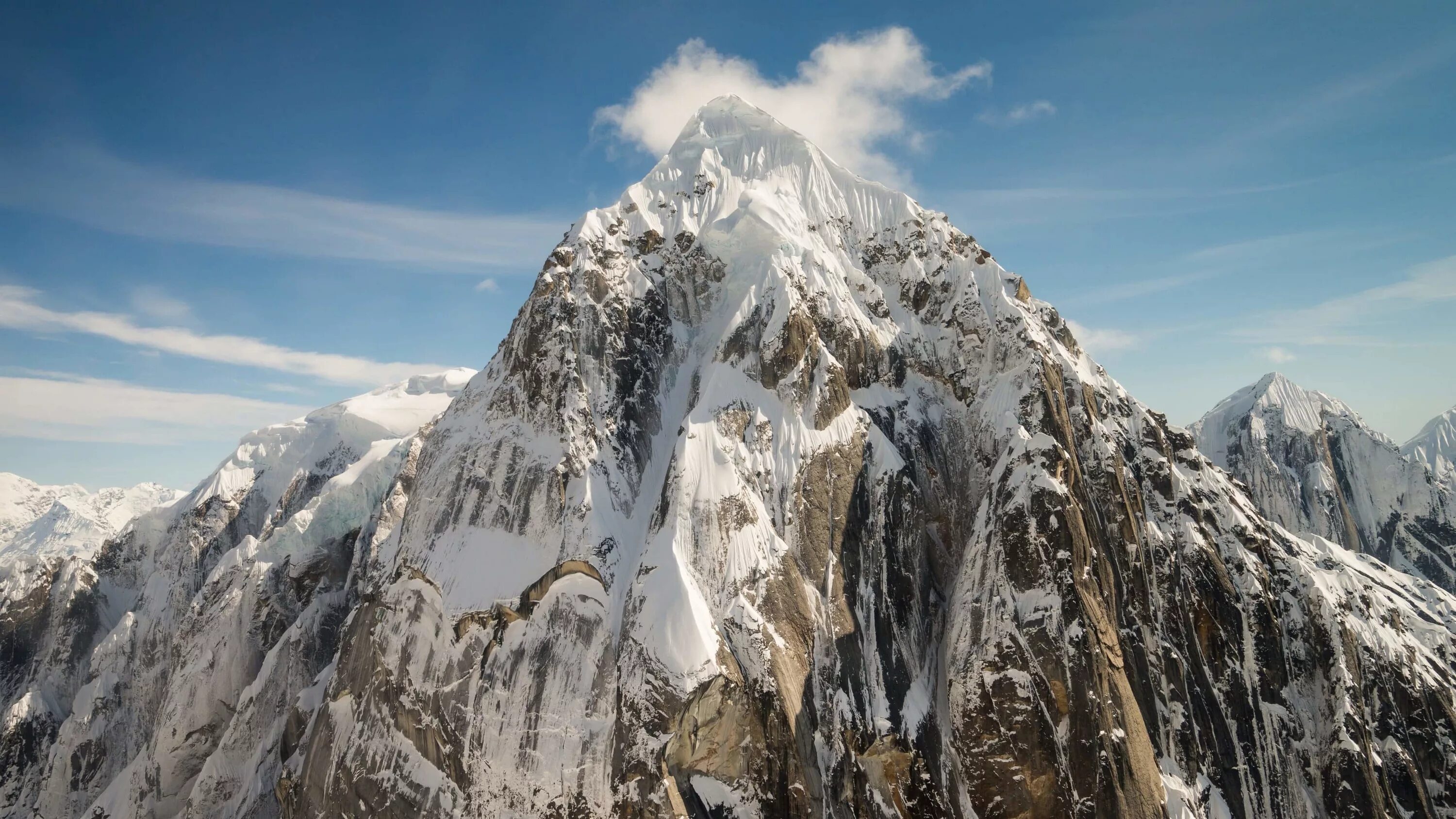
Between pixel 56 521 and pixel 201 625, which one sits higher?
pixel 56 521

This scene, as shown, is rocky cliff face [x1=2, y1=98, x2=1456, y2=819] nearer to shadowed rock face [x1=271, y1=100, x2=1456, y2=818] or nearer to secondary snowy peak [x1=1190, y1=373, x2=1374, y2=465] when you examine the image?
shadowed rock face [x1=271, y1=100, x2=1456, y2=818]

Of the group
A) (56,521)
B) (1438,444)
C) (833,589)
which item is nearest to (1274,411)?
(1438,444)

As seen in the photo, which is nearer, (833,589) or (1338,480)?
(833,589)

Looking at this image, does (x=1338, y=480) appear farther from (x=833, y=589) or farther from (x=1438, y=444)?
(x=833, y=589)

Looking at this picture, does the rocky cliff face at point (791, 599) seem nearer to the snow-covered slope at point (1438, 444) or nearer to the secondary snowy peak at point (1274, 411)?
the secondary snowy peak at point (1274, 411)

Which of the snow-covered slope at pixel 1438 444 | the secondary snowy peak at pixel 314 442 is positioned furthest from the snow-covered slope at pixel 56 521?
the snow-covered slope at pixel 1438 444

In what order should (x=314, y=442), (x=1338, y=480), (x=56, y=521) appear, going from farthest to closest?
1. (x=56, y=521)
2. (x=1338, y=480)
3. (x=314, y=442)
